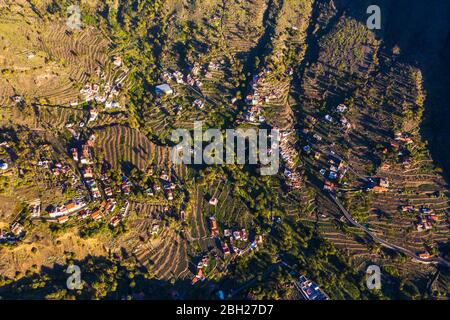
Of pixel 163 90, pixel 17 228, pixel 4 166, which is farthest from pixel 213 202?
pixel 4 166

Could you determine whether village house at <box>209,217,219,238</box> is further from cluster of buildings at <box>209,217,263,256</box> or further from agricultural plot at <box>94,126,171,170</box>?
agricultural plot at <box>94,126,171,170</box>

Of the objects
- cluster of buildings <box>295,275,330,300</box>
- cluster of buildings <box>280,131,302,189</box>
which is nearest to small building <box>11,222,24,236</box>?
→ cluster of buildings <box>295,275,330,300</box>

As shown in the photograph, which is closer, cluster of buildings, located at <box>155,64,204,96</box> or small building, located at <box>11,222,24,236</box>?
small building, located at <box>11,222,24,236</box>

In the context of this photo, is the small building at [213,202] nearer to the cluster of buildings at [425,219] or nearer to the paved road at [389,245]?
the paved road at [389,245]

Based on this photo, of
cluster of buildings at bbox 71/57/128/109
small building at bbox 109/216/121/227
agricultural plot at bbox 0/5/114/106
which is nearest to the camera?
small building at bbox 109/216/121/227

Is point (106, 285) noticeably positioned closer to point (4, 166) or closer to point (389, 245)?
point (4, 166)

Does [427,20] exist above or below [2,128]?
above

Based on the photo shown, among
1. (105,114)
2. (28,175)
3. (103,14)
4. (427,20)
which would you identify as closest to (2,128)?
(28,175)

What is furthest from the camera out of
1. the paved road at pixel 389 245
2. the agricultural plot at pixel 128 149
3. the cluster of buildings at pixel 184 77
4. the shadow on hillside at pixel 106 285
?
the cluster of buildings at pixel 184 77

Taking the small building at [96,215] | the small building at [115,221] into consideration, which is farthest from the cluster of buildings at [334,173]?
the small building at [96,215]

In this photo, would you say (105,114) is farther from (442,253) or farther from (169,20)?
(442,253)

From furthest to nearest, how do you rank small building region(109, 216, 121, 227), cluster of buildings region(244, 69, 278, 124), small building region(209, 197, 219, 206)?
cluster of buildings region(244, 69, 278, 124), small building region(209, 197, 219, 206), small building region(109, 216, 121, 227)
